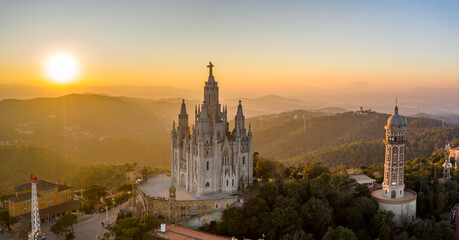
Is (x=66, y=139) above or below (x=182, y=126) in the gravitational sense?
below

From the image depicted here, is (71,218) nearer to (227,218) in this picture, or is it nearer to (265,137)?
(227,218)

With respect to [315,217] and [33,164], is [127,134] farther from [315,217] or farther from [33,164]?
[315,217]

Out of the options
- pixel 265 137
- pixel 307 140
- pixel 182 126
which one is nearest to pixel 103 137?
pixel 265 137

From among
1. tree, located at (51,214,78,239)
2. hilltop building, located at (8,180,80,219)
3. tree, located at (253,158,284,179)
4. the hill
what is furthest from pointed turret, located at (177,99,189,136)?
the hill

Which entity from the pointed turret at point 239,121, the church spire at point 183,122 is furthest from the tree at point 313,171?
the church spire at point 183,122

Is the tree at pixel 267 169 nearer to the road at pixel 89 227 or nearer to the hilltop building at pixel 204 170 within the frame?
the hilltop building at pixel 204 170

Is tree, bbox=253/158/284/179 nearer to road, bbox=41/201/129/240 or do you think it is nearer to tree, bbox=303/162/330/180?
tree, bbox=303/162/330/180
